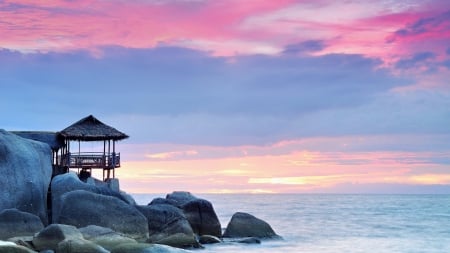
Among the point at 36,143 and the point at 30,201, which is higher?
the point at 36,143

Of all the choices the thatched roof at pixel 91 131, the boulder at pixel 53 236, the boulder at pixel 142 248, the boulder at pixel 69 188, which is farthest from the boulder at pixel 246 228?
the boulder at pixel 53 236

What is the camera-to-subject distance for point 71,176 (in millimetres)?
30891

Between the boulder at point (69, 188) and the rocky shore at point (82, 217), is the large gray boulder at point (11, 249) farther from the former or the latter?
the boulder at point (69, 188)

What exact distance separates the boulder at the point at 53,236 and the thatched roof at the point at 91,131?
14076 millimetres

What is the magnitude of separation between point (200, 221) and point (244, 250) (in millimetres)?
3696

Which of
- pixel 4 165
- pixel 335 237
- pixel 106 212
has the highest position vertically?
pixel 4 165

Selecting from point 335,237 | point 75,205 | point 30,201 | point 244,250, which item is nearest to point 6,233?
point 75,205

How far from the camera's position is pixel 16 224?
1017 inches

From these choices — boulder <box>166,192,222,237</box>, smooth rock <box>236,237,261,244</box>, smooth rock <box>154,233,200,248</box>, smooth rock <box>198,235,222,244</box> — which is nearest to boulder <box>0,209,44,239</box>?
smooth rock <box>154,233,200,248</box>

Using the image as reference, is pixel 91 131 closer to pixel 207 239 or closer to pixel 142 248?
pixel 207 239

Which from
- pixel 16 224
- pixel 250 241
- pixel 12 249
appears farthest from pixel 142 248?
pixel 250 241

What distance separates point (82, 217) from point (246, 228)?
926 cm

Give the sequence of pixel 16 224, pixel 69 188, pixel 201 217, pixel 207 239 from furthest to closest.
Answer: pixel 201 217, pixel 207 239, pixel 69 188, pixel 16 224

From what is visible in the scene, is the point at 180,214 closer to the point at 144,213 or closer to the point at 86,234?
the point at 144,213
